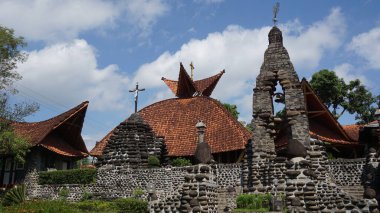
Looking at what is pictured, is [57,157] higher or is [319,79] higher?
[319,79]

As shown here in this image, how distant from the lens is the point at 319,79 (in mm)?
35094

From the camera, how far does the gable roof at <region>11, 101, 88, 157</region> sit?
2780 centimetres

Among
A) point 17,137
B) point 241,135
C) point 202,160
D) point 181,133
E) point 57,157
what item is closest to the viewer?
point 202,160

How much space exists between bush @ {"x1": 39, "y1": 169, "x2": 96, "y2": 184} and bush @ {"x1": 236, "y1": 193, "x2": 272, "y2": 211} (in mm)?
10353

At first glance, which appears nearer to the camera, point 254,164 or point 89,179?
point 254,164

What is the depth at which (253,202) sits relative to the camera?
1559cm

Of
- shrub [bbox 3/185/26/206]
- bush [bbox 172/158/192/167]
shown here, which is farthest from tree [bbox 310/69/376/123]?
shrub [bbox 3/185/26/206]

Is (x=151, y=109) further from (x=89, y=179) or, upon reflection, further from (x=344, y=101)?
(x=344, y=101)

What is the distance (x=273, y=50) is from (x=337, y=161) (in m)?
5.97

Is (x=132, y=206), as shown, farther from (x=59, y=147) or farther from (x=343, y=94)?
(x=343, y=94)

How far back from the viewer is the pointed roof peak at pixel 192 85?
108 ft

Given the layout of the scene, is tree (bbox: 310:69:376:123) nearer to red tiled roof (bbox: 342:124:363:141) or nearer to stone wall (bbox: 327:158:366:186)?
red tiled roof (bbox: 342:124:363:141)

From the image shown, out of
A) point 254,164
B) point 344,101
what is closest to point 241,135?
point 254,164

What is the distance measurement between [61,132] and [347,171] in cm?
2084
